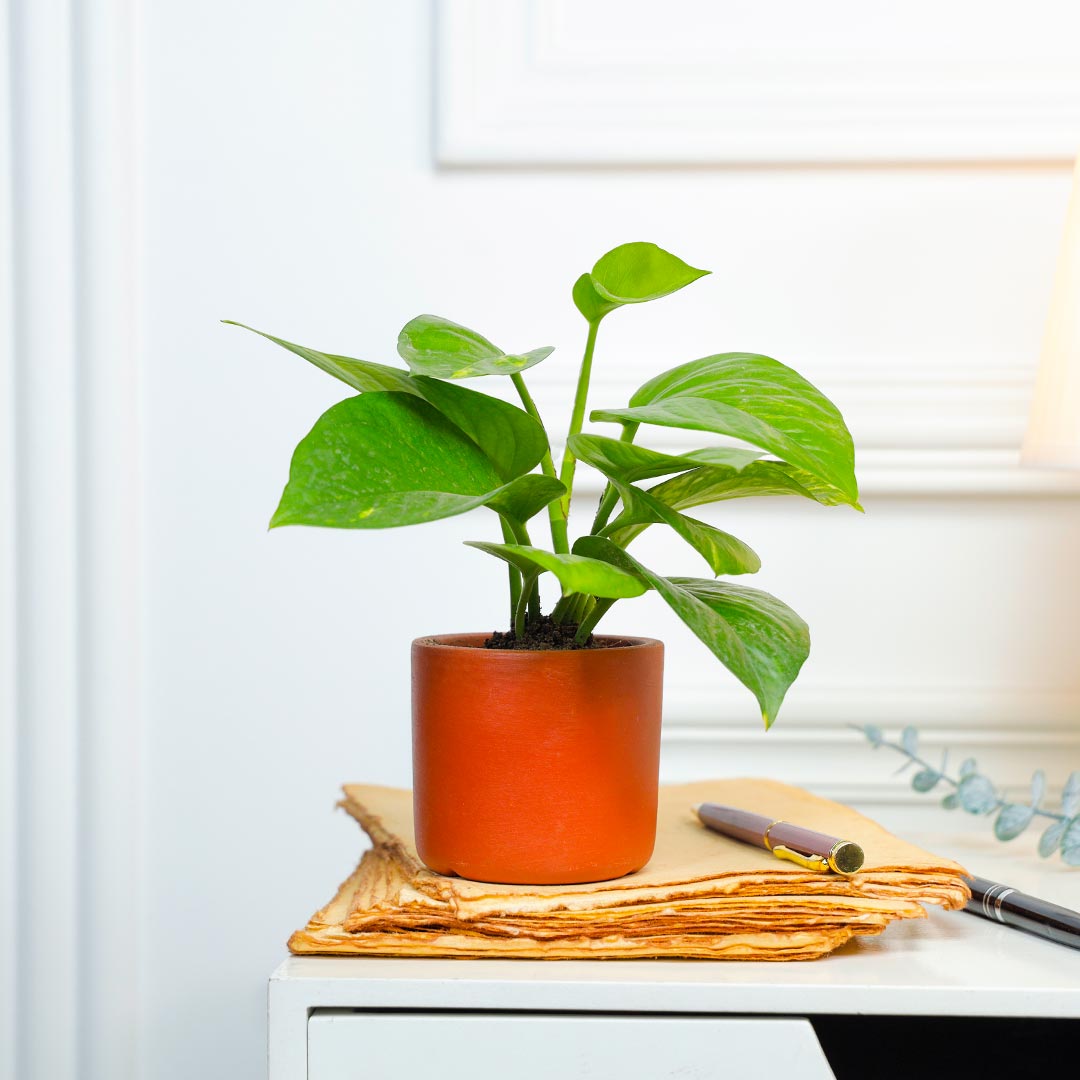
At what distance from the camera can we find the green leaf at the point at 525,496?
44 centimetres

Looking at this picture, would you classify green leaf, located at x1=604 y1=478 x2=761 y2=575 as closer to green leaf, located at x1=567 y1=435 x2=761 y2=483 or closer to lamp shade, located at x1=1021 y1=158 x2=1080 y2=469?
green leaf, located at x1=567 y1=435 x2=761 y2=483

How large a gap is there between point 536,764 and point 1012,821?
349mm

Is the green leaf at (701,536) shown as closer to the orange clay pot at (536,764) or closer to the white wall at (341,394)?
the orange clay pot at (536,764)

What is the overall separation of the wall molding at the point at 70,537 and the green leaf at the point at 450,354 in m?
0.47

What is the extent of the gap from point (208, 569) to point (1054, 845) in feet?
2.02

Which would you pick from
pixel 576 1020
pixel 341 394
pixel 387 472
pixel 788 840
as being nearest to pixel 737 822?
pixel 788 840

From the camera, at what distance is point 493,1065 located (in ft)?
1.39

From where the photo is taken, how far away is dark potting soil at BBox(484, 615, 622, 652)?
50cm

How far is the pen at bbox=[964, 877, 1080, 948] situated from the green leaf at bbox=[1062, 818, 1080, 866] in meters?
0.06

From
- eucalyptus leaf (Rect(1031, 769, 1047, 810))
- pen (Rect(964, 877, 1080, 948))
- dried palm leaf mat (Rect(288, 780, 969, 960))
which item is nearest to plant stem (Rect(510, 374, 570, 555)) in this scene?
dried palm leaf mat (Rect(288, 780, 969, 960))

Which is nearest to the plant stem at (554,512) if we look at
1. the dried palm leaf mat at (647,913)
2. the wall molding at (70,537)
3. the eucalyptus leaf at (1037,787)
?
the dried palm leaf mat at (647,913)

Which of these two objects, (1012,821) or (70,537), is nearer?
(1012,821)

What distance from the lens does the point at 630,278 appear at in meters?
0.47

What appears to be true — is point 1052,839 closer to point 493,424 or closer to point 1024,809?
point 1024,809
